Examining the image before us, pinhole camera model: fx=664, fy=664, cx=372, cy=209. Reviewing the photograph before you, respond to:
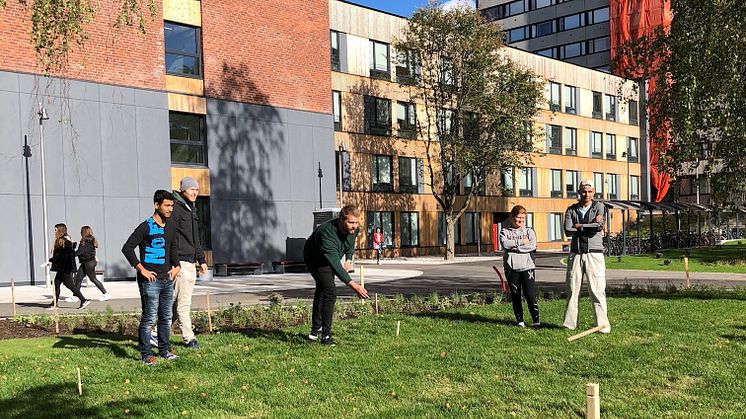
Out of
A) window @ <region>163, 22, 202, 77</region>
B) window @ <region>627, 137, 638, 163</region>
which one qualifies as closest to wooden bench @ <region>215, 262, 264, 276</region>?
window @ <region>163, 22, 202, 77</region>

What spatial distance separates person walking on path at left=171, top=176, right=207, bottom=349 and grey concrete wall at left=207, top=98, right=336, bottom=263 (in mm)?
18442

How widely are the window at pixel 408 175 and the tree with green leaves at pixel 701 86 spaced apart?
25626 millimetres

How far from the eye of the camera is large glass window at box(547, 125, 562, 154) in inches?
1934

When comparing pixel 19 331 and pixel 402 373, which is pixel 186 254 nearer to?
pixel 402 373

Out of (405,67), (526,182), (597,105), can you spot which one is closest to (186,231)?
(405,67)

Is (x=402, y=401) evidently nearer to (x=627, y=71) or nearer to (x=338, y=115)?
(x=627, y=71)

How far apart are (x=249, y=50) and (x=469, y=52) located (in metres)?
11.8

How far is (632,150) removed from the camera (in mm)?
58156

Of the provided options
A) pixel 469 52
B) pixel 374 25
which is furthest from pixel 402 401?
pixel 374 25

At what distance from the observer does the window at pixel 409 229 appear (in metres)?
38.9

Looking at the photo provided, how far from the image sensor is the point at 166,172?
24562mm

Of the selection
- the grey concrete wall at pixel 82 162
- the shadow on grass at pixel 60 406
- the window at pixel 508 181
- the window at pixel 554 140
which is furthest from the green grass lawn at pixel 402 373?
the window at pixel 554 140

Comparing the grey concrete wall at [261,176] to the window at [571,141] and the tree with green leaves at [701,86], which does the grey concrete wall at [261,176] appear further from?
the window at [571,141]

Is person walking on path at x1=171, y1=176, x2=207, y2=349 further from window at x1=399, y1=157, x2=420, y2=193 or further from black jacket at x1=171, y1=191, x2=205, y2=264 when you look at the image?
window at x1=399, y1=157, x2=420, y2=193
